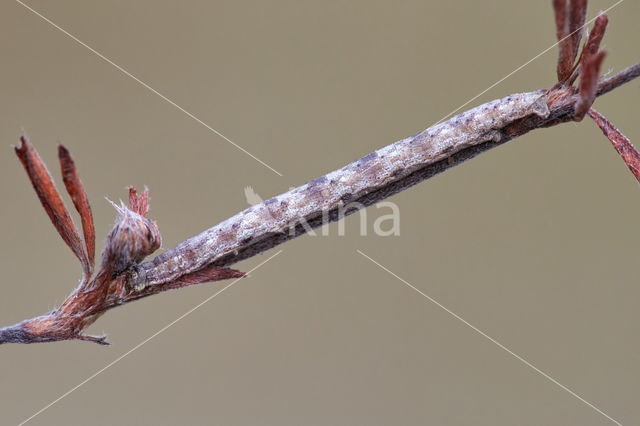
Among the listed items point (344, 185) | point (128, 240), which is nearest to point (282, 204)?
point (344, 185)

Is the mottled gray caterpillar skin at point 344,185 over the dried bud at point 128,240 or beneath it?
over

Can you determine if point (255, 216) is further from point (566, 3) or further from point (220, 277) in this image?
point (566, 3)

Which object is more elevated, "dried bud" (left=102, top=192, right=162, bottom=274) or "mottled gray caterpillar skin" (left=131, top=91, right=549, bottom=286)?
"mottled gray caterpillar skin" (left=131, top=91, right=549, bottom=286)

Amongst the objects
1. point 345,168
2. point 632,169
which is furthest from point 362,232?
point 632,169

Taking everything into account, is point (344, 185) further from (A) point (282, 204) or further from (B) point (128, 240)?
(B) point (128, 240)
